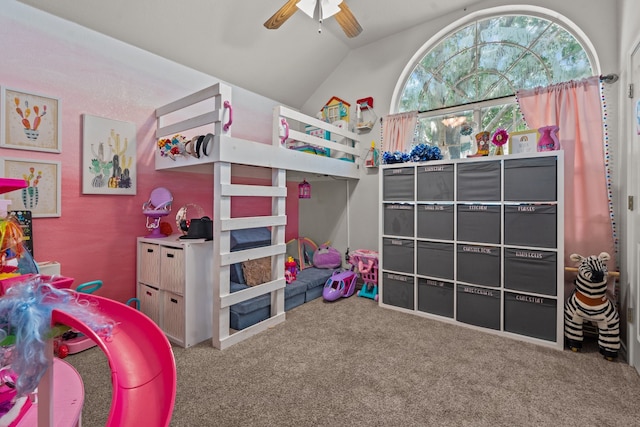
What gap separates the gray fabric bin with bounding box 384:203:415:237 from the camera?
337 cm

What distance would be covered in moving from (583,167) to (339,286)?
2612 mm

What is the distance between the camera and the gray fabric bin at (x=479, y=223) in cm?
286

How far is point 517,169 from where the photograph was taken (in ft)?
8.95

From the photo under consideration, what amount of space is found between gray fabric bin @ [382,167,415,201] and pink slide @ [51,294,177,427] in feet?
10.0

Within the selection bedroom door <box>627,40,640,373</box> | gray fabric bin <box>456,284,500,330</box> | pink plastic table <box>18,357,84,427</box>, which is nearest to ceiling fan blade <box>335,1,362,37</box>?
bedroom door <box>627,40,640,373</box>

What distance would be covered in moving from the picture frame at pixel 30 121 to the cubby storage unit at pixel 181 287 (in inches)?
42.1

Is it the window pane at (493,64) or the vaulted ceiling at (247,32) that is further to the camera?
the window pane at (493,64)

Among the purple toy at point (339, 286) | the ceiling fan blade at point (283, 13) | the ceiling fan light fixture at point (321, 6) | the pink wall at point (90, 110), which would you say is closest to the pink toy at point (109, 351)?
the pink wall at point (90, 110)

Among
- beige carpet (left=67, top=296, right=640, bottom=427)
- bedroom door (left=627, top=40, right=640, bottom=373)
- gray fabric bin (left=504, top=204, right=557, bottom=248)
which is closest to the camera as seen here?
beige carpet (left=67, top=296, right=640, bottom=427)

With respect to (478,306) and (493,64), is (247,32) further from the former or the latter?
(478,306)

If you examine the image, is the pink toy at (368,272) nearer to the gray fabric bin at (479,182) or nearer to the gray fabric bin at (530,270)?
the gray fabric bin at (479,182)

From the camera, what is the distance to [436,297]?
318 cm

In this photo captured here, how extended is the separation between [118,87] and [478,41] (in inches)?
146

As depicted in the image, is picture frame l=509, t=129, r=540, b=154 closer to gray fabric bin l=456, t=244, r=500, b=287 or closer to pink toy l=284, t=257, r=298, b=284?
gray fabric bin l=456, t=244, r=500, b=287
